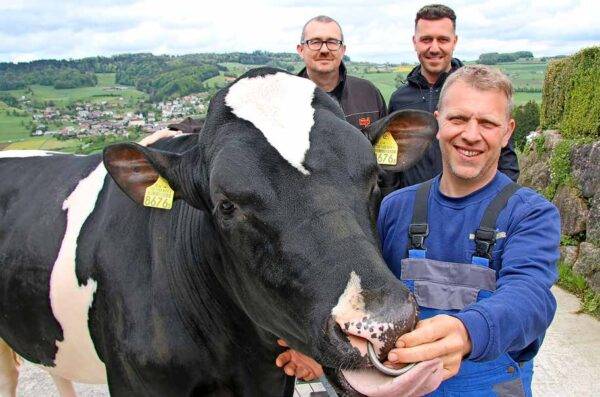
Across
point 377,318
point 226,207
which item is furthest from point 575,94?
point 377,318

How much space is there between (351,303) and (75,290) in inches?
88.6

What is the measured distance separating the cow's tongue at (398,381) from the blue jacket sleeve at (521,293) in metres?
0.15

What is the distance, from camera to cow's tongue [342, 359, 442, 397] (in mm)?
1540

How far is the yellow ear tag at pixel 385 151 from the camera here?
2842 mm

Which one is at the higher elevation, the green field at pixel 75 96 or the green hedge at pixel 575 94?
the green hedge at pixel 575 94

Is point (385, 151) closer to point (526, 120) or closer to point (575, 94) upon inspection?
point (575, 94)

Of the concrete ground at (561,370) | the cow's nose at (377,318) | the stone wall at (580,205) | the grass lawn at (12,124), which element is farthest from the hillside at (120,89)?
the cow's nose at (377,318)

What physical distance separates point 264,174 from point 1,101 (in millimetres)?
20288

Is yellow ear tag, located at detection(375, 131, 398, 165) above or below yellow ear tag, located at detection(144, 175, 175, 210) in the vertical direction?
above

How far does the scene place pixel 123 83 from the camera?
18.8 m

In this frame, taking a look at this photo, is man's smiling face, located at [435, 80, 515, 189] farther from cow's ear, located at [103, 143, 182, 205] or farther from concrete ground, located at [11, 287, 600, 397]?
concrete ground, located at [11, 287, 600, 397]

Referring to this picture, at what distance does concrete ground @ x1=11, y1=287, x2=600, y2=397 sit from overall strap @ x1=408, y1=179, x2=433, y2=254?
308 cm

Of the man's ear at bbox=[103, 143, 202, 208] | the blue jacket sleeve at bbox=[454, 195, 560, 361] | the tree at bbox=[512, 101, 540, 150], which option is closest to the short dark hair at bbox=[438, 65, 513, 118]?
the blue jacket sleeve at bbox=[454, 195, 560, 361]

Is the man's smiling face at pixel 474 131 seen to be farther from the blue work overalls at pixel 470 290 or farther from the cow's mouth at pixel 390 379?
the cow's mouth at pixel 390 379
